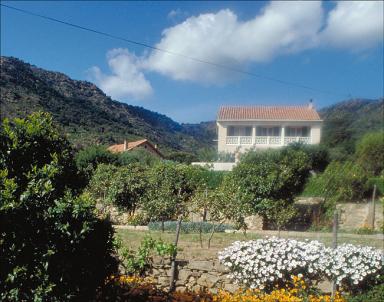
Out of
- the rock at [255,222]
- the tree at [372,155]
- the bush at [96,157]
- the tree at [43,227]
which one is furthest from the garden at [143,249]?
the bush at [96,157]

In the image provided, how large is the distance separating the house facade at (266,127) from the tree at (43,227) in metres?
31.3

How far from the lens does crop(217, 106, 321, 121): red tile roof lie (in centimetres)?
3625

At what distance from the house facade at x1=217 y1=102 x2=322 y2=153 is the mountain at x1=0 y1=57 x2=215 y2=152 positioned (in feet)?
45.8

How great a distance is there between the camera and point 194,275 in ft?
26.1

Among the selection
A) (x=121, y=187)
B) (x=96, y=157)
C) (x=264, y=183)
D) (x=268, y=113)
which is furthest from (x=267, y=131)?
(x=121, y=187)

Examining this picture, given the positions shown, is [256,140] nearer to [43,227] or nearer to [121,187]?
Answer: [121,187]

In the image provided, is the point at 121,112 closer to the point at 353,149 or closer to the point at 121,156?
the point at 121,156

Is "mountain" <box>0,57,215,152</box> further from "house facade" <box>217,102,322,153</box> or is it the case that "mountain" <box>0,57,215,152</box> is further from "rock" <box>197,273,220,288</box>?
"rock" <box>197,273,220,288</box>

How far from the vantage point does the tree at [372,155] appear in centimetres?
2484

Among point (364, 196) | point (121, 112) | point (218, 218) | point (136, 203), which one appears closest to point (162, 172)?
point (136, 203)

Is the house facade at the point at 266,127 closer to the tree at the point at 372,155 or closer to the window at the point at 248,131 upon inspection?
the window at the point at 248,131

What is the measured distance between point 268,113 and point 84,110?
25.9m

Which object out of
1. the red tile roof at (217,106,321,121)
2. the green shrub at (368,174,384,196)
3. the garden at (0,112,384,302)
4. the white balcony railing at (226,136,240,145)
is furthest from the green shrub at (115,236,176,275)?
the red tile roof at (217,106,321,121)

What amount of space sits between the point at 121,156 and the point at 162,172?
10018 mm
